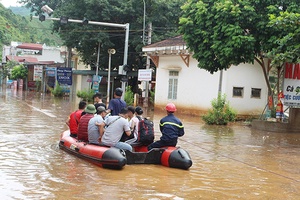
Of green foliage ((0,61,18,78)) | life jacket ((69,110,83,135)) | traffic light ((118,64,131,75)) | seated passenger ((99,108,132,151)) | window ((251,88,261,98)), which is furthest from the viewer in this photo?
green foliage ((0,61,18,78))

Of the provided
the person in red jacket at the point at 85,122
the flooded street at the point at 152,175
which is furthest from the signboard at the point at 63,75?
the person in red jacket at the point at 85,122

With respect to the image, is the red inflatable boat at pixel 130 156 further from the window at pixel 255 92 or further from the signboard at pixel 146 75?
the window at pixel 255 92

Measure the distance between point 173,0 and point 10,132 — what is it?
24.5 metres

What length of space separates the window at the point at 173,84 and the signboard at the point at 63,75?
59.7ft

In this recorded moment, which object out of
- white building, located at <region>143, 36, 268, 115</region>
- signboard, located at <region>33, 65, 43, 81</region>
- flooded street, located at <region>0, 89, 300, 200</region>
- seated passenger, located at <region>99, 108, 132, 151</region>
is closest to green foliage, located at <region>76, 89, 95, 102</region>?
white building, located at <region>143, 36, 268, 115</region>

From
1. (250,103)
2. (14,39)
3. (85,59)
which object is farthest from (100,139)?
(14,39)

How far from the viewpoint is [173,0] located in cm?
3656

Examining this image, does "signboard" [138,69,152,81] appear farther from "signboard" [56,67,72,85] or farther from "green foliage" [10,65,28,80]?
"green foliage" [10,65,28,80]

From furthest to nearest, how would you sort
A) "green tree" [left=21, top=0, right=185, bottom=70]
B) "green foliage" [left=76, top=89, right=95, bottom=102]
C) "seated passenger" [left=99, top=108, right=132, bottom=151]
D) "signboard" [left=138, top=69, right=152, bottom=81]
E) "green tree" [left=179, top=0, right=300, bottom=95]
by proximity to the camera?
"green foliage" [left=76, top=89, right=95, bottom=102] → "green tree" [left=21, top=0, right=185, bottom=70] → "signboard" [left=138, top=69, right=152, bottom=81] → "green tree" [left=179, top=0, right=300, bottom=95] → "seated passenger" [left=99, top=108, right=132, bottom=151]

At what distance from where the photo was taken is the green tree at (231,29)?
55.3ft

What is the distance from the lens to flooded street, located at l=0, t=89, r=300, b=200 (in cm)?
742

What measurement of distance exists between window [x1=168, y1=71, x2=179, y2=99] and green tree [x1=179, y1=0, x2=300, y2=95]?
11622mm

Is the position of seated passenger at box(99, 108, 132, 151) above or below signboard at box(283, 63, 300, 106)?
below

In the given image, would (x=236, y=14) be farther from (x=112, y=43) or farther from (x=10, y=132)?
(x=112, y=43)
